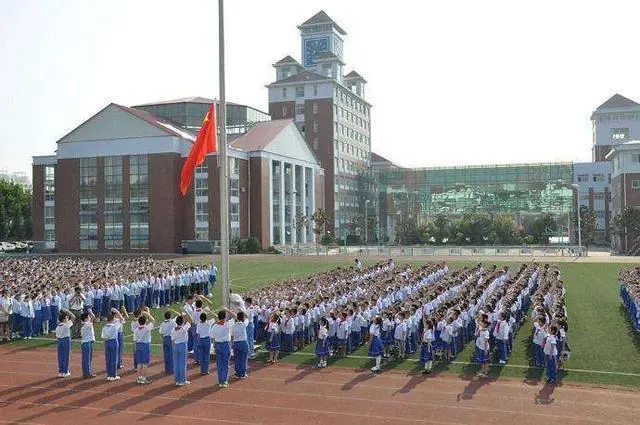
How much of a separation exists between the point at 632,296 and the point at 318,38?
83.0 m

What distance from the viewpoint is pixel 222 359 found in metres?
12.7

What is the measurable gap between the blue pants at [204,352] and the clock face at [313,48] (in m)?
85.6

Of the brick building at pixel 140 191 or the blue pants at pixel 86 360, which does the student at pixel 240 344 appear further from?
the brick building at pixel 140 191

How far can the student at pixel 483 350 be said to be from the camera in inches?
527

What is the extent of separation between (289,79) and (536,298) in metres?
75.5

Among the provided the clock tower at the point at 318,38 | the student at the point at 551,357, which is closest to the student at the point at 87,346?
the student at the point at 551,357

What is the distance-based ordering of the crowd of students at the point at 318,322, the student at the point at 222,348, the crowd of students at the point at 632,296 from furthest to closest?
1. the crowd of students at the point at 632,296
2. the crowd of students at the point at 318,322
3. the student at the point at 222,348

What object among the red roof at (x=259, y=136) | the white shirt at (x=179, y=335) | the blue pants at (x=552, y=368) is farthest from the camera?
the red roof at (x=259, y=136)

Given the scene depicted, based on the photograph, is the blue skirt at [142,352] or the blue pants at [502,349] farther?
the blue pants at [502,349]

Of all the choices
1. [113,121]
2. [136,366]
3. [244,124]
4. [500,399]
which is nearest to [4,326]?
[136,366]

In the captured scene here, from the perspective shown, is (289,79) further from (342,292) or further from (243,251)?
(342,292)

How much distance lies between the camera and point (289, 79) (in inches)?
3499

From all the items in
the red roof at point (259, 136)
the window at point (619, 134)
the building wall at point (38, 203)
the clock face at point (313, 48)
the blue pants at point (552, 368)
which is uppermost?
the clock face at point (313, 48)

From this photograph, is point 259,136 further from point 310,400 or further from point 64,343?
point 310,400
